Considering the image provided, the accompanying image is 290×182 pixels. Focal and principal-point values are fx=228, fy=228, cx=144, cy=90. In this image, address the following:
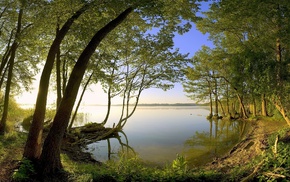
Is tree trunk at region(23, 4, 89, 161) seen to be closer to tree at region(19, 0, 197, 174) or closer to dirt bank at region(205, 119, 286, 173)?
tree at region(19, 0, 197, 174)

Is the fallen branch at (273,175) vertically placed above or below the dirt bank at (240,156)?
above

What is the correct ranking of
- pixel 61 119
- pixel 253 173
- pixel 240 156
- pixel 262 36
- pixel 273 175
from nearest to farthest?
Answer: pixel 273 175, pixel 253 173, pixel 61 119, pixel 240 156, pixel 262 36

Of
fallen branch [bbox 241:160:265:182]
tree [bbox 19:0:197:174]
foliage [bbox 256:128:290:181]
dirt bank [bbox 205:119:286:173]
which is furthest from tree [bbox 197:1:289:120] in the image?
fallen branch [bbox 241:160:265:182]

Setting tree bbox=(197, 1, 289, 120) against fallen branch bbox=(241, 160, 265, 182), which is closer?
fallen branch bbox=(241, 160, 265, 182)

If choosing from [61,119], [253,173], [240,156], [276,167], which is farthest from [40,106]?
[240,156]

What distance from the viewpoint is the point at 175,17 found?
956 centimetres

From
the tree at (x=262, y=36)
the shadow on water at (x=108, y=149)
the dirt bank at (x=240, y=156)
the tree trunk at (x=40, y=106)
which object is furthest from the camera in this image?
the tree at (x=262, y=36)

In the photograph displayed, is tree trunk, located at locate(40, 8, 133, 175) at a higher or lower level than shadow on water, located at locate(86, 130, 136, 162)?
higher

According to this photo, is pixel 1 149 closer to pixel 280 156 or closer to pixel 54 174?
pixel 54 174

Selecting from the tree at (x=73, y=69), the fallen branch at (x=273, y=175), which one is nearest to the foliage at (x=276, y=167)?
the fallen branch at (x=273, y=175)

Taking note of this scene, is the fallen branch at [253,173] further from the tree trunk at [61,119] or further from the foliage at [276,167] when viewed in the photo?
the tree trunk at [61,119]

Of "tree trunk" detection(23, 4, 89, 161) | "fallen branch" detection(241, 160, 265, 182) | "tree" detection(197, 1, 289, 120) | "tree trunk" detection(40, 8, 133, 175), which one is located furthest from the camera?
"tree" detection(197, 1, 289, 120)

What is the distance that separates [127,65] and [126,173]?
14.1 metres

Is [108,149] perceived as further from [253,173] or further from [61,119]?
[253,173]
